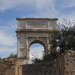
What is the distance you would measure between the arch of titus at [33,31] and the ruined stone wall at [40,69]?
6.77 metres

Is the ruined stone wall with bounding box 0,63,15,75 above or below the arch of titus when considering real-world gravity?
below

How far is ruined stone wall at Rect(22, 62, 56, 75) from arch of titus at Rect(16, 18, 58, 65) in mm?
6770

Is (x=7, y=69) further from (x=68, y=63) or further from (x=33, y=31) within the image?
(x=33, y=31)

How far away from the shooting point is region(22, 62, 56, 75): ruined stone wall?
16.2 metres

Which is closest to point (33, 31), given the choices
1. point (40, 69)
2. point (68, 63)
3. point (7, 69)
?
point (40, 69)

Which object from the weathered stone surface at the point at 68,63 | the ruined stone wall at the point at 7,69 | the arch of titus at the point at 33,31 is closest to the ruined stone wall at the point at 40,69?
the arch of titus at the point at 33,31

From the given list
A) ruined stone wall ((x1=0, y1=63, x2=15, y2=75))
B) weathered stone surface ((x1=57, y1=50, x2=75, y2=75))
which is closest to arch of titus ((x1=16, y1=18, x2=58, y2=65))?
ruined stone wall ((x1=0, y1=63, x2=15, y2=75))

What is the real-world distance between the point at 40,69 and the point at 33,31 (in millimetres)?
9313

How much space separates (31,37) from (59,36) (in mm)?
9467

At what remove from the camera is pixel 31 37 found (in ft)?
89.4

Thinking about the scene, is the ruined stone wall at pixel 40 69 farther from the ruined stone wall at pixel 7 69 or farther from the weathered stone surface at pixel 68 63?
A: the weathered stone surface at pixel 68 63

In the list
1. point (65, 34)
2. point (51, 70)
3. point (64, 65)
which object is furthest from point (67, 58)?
point (65, 34)

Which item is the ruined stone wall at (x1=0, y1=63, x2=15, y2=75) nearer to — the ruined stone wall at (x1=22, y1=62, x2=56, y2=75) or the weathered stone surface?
the weathered stone surface

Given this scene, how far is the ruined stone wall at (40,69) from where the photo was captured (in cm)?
1619
